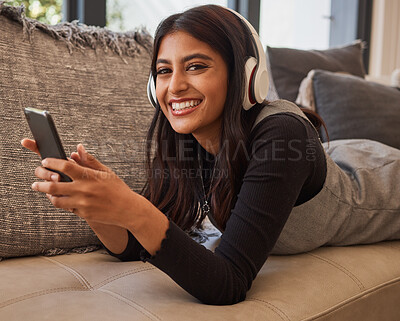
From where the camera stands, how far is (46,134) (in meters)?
0.70

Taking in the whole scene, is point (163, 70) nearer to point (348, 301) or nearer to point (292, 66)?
point (348, 301)

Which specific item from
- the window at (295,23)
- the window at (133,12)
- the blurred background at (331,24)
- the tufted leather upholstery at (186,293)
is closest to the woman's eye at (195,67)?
the tufted leather upholstery at (186,293)

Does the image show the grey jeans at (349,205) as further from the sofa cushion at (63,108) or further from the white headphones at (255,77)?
the sofa cushion at (63,108)

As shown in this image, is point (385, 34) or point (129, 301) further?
point (385, 34)

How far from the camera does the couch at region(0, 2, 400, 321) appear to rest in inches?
32.0

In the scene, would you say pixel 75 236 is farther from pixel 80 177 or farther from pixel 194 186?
pixel 80 177

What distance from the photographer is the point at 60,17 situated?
2.15 meters

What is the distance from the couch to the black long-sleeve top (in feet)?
0.13

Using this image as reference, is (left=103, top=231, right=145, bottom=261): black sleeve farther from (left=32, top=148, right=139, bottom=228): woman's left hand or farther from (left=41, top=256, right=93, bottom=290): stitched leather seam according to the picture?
(left=32, top=148, right=139, bottom=228): woman's left hand

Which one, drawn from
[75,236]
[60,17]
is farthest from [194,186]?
[60,17]

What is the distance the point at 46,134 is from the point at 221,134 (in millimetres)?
404

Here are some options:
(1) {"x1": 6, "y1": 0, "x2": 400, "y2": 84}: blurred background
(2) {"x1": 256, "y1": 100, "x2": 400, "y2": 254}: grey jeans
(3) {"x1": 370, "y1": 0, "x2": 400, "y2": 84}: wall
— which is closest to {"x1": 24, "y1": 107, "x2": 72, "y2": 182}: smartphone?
(2) {"x1": 256, "y1": 100, "x2": 400, "y2": 254}: grey jeans

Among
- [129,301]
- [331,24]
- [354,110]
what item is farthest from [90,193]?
[331,24]

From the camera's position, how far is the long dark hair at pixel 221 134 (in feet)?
3.20
